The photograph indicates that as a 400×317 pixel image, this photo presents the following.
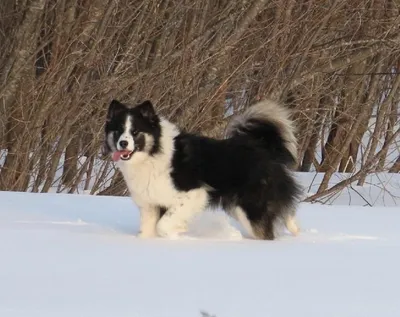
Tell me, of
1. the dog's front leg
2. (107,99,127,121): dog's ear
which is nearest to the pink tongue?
(107,99,127,121): dog's ear

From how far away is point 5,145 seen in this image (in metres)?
9.95

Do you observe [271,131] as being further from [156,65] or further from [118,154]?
[156,65]

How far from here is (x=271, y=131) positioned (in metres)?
6.14

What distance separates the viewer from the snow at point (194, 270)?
12.2ft

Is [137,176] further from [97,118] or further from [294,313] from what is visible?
[97,118]

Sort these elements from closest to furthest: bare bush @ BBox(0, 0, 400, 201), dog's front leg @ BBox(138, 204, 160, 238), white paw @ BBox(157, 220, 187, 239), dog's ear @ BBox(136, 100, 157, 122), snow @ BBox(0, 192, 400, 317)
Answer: snow @ BBox(0, 192, 400, 317) → white paw @ BBox(157, 220, 187, 239) → dog's front leg @ BBox(138, 204, 160, 238) → dog's ear @ BBox(136, 100, 157, 122) → bare bush @ BBox(0, 0, 400, 201)

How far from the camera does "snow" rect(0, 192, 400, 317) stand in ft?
12.2

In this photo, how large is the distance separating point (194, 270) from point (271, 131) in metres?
1.97

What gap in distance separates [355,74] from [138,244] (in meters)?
7.38

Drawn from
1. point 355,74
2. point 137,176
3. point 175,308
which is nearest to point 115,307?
point 175,308

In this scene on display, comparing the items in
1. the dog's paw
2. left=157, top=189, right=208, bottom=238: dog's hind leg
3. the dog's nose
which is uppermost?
the dog's nose

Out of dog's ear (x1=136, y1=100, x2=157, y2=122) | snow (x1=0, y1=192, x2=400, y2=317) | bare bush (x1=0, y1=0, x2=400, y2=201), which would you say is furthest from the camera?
bare bush (x1=0, y1=0, x2=400, y2=201)

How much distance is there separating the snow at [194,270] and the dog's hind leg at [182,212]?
140mm

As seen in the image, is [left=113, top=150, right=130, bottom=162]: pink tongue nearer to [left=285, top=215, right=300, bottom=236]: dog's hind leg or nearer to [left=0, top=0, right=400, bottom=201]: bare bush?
[left=285, top=215, right=300, bottom=236]: dog's hind leg
